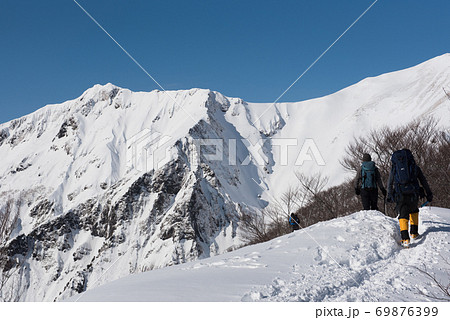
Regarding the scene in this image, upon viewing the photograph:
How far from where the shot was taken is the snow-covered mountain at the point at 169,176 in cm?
13300

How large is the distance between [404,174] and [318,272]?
3.19 metres

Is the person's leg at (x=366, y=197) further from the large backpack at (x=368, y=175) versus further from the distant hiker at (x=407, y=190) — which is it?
the distant hiker at (x=407, y=190)

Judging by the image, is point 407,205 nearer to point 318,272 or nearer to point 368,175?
point 368,175

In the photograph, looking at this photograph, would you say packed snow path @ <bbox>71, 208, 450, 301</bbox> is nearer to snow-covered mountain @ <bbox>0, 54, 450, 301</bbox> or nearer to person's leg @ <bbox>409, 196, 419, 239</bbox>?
person's leg @ <bbox>409, 196, 419, 239</bbox>

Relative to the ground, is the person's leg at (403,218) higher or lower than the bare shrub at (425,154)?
lower

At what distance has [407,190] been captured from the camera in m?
7.00

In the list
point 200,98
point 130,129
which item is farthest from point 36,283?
point 200,98

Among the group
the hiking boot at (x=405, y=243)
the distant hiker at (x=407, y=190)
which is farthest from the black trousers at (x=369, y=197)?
the hiking boot at (x=405, y=243)

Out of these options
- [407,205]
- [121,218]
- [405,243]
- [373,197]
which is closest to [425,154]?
[373,197]

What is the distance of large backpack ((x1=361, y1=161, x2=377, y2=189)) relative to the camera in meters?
9.12

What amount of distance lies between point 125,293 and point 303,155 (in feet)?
463

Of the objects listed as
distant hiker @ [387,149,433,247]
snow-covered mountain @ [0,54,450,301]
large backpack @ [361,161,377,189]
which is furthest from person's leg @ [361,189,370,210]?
snow-covered mountain @ [0,54,450,301]

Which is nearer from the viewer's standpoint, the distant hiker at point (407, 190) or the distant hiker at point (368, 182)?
the distant hiker at point (407, 190)
